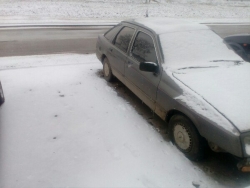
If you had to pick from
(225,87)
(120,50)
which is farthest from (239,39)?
(225,87)

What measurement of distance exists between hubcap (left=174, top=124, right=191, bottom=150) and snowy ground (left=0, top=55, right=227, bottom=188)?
0.15 m

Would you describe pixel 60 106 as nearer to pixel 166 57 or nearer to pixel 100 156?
pixel 100 156

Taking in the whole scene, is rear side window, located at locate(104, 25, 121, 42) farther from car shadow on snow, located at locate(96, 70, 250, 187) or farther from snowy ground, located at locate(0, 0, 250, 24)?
snowy ground, located at locate(0, 0, 250, 24)

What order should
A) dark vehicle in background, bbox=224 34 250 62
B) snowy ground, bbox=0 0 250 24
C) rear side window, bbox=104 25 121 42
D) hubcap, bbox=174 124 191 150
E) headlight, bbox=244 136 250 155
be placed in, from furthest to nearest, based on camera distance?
snowy ground, bbox=0 0 250 24
dark vehicle in background, bbox=224 34 250 62
rear side window, bbox=104 25 121 42
hubcap, bbox=174 124 191 150
headlight, bbox=244 136 250 155

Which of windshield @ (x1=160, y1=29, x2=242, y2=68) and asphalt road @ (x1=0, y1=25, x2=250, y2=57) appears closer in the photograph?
windshield @ (x1=160, y1=29, x2=242, y2=68)

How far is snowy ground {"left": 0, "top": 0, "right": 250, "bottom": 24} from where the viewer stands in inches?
612

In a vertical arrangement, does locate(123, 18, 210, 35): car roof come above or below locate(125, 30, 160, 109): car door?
above

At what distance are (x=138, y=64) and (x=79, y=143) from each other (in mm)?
1736

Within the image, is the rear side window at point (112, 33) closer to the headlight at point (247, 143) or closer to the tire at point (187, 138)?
the tire at point (187, 138)

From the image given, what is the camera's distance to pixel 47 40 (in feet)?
33.5

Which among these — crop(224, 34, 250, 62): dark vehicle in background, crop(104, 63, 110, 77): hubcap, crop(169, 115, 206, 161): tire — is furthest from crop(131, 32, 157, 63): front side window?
crop(224, 34, 250, 62): dark vehicle in background

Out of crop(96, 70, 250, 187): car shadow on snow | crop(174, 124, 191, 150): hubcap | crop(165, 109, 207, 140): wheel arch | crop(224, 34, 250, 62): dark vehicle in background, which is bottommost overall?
crop(96, 70, 250, 187): car shadow on snow

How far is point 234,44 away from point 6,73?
622cm

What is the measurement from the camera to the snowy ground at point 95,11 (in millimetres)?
15539
